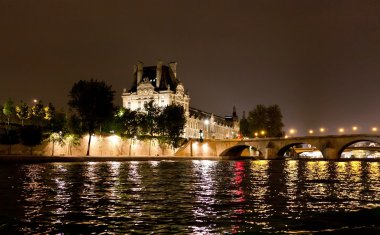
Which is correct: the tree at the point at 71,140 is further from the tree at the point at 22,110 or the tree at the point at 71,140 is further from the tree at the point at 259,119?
the tree at the point at 259,119

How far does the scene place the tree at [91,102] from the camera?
89.6 m

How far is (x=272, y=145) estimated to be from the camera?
121938 mm

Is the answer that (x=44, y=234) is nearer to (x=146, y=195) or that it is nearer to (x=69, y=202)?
(x=69, y=202)

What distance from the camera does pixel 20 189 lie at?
915 inches

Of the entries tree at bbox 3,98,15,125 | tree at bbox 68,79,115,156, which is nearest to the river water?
tree at bbox 68,79,115,156

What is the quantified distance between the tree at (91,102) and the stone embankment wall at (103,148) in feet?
17.7

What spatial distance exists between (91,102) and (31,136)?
15.1 m

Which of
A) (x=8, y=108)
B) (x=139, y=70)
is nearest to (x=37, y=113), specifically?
(x=8, y=108)

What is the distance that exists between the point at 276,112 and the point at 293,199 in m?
136

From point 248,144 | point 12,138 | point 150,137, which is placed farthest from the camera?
point 248,144

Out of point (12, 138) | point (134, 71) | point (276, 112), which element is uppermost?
point (134, 71)

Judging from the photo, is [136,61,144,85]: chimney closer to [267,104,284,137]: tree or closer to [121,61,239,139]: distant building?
[121,61,239,139]: distant building

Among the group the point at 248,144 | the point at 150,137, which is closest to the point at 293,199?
the point at 150,137

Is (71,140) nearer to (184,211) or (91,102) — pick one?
(91,102)
